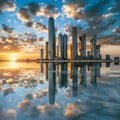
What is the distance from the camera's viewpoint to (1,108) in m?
9.95

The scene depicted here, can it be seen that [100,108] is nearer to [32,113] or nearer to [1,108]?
[32,113]

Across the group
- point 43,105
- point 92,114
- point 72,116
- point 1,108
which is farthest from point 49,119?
point 1,108

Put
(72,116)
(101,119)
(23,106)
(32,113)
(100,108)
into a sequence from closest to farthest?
(101,119)
(72,116)
(32,113)
(100,108)
(23,106)

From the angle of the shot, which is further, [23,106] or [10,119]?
[23,106]

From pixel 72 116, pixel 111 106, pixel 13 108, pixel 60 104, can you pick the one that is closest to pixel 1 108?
pixel 13 108

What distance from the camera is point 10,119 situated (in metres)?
7.89

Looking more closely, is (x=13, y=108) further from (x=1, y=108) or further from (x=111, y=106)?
(x=111, y=106)

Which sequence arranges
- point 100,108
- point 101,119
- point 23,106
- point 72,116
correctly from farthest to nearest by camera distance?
point 23,106 → point 100,108 → point 72,116 → point 101,119

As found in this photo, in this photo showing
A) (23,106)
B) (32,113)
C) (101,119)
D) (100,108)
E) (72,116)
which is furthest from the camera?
(23,106)

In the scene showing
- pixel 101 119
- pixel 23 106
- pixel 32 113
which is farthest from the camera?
pixel 23 106

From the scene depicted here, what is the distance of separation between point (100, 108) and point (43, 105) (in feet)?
9.23

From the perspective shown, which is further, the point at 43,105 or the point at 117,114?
the point at 43,105

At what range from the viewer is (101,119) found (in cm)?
775

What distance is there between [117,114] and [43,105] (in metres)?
3.71
